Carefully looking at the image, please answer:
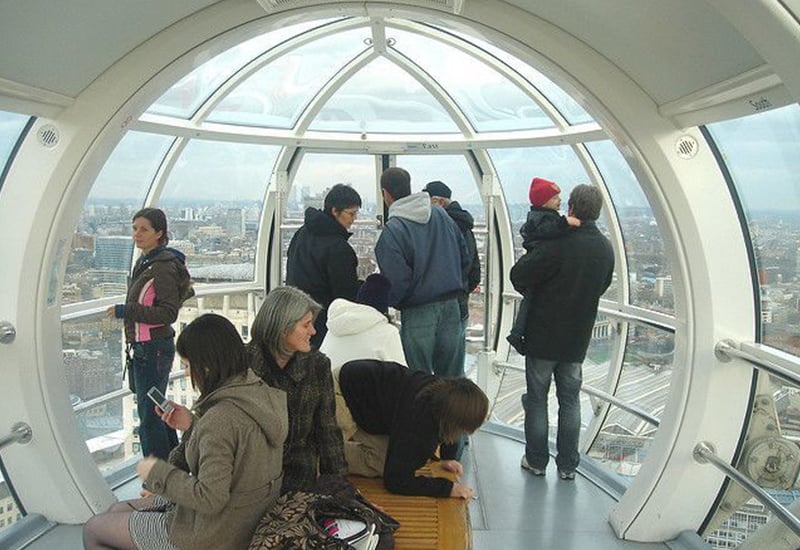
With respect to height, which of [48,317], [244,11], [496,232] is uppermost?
[244,11]

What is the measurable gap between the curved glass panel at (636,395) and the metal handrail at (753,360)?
6.64 ft

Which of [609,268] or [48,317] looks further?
[609,268]

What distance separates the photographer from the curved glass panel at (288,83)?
627cm

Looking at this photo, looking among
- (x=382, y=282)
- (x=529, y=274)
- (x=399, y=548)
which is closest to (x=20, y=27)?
(x=382, y=282)

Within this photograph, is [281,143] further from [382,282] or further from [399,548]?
[399,548]

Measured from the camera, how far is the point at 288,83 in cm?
668

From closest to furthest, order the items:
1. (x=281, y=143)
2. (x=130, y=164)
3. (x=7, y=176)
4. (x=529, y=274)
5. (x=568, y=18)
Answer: (x=568, y=18) < (x=7, y=176) < (x=529, y=274) < (x=130, y=164) < (x=281, y=143)

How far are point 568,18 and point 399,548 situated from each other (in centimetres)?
240

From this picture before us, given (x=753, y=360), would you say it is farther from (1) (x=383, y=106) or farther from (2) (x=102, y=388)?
(2) (x=102, y=388)

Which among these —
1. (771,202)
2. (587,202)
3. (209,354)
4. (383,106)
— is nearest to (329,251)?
(587,202)

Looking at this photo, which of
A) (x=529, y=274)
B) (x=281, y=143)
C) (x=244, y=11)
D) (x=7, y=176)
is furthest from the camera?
(x=281, y=143)

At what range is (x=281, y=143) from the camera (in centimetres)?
702

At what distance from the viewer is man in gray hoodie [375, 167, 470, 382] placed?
4191mm

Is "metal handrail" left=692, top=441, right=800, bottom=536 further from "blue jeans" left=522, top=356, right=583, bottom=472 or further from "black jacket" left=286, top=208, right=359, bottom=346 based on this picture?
"black jacket" left=286, top=208, right=359, bottom=346
